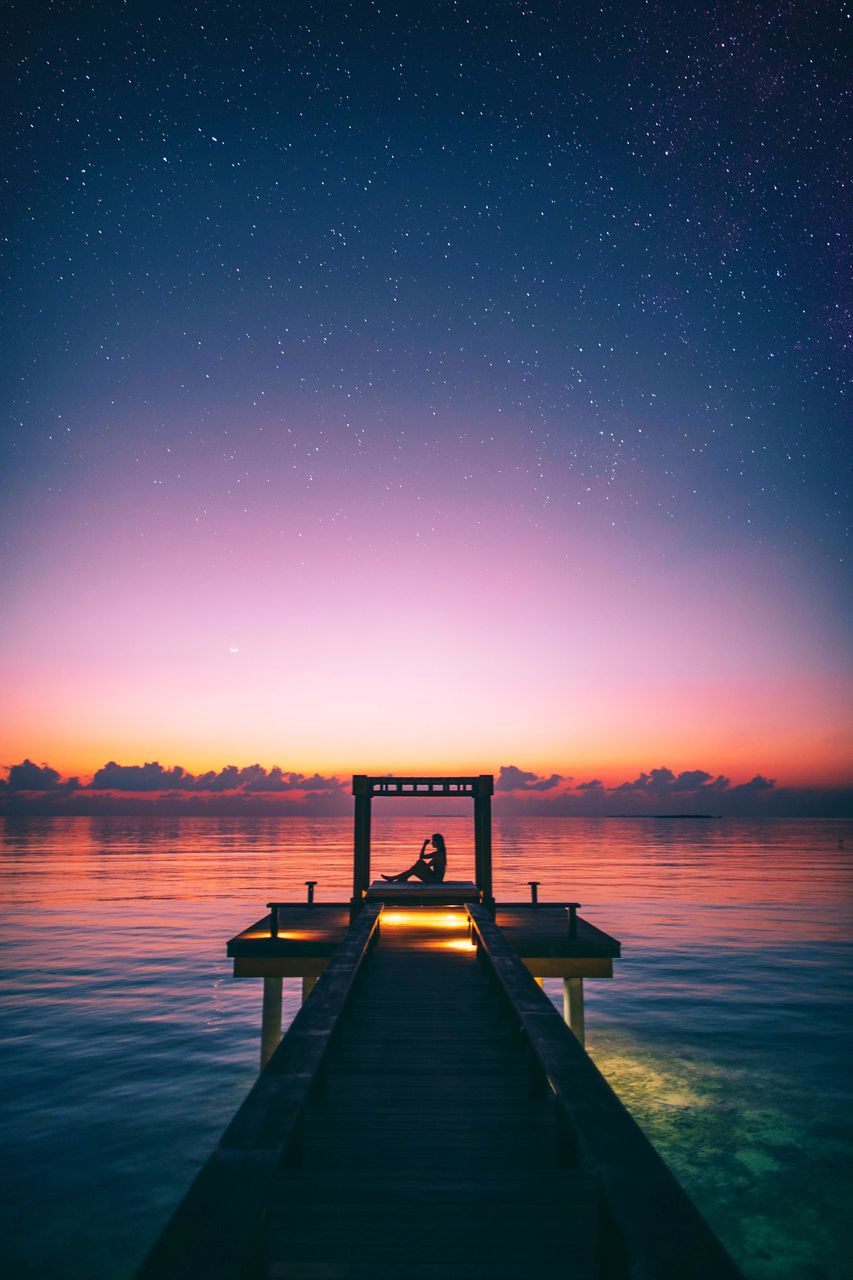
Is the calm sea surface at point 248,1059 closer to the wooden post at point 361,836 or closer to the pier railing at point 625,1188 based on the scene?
the wooden post at point 361,836

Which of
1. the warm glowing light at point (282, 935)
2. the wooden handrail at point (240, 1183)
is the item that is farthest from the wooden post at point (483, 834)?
the wooden handrail at point (240, 1183)

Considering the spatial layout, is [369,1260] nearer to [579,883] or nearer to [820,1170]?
[820,1170]

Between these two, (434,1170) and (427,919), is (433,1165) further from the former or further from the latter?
(427,919)

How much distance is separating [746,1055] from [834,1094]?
294 cm

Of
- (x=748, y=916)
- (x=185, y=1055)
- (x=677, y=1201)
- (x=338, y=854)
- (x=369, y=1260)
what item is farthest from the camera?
(x=338, y=854)

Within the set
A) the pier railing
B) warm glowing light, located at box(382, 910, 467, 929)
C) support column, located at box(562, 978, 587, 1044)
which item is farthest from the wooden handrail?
support column, located at box(562, 978, 587, 1044)

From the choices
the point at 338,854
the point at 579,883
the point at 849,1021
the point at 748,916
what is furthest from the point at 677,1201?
the point at 338,854

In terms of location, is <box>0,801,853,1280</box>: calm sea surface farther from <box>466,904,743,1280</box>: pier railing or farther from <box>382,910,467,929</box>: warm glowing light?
<box>466,904,743,1280</box>: pier railing

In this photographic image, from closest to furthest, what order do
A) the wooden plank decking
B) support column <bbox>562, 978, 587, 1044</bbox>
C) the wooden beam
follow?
the wooden plank decking, the wooden beam, support column <bbox>562, 978, 587, 1044</bbox>

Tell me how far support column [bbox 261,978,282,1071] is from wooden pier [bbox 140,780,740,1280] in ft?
25.7

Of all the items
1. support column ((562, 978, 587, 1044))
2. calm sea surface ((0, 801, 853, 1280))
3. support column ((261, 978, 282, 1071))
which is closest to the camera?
calm sea surface ((0, 801, 853, 1280))

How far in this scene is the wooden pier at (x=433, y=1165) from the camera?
A: 311cm

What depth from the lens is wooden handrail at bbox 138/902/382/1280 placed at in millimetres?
2824

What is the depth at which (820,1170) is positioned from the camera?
41.5 ft
